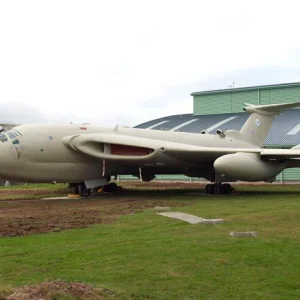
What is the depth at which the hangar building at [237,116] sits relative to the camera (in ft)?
135

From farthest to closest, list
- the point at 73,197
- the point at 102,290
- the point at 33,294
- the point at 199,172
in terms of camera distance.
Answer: the point at 199,172 < the point at 73,197 < the point at 102,290 < the point at 33,294

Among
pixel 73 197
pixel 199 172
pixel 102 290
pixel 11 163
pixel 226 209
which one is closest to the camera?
pixel 102 290

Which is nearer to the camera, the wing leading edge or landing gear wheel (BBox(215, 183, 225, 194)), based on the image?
the wing leading edge

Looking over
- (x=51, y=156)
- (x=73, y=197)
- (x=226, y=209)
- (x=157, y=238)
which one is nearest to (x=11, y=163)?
(x=51, y=156)

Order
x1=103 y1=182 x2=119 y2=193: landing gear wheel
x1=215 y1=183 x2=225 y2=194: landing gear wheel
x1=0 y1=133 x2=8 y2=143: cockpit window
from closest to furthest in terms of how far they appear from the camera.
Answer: x1=0 y1=133 x2=8 y2=143: cockpit window
x1=215 y1=183 x2=225 y2=194: landing gear wheel
x1=103 y1=182 x2=119 y2=193: landing gear wheel

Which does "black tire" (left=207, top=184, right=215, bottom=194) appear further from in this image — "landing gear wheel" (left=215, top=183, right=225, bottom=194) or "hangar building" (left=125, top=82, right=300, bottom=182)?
"hangar building" (left=125, top=82, right=300, bottom=182)

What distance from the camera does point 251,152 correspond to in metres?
24.0

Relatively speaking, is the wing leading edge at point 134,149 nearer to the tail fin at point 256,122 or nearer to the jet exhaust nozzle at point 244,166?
the jet exhaust nozzle at point 244,166

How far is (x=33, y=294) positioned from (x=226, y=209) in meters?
11.8

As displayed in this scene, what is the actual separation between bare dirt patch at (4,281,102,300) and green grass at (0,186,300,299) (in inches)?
16.7

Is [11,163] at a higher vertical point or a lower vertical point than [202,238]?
higher

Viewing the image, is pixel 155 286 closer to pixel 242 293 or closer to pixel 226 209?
pixel 242 293

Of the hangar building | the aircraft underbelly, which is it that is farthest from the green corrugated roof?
the aircraft underbelly

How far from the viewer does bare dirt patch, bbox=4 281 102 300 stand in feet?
18.0
